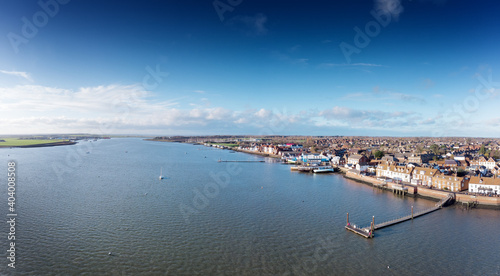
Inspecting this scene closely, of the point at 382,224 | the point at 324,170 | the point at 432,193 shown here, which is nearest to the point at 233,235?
the point at 382,224

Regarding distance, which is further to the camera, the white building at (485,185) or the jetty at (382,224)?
the white building at (485,185)

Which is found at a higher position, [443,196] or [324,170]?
[443,196]

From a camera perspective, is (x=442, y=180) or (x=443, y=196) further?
(x=442, y=180)

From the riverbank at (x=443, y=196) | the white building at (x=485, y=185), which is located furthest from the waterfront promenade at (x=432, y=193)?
the white building at (x=485, y=185)

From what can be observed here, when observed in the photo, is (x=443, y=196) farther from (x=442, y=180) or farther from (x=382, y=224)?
(x=382, y=224)

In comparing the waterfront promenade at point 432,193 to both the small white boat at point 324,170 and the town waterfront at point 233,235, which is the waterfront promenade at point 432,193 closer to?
the town waterfront at point 233,235

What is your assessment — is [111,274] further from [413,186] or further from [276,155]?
[276,155]

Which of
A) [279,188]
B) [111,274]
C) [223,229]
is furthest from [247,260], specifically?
[279,188]

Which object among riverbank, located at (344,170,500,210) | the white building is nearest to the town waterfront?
riverbank, located at (344,170,500,210)
